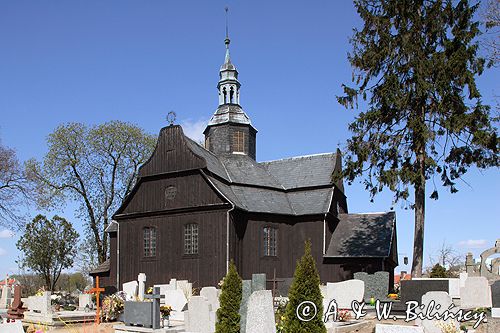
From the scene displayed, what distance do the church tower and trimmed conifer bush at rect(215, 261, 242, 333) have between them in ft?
66.9

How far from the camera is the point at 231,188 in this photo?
2919 centimetres

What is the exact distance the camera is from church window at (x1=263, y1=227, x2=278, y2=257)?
2866 centimetres

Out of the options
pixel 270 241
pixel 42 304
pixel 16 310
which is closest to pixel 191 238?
pixel 270 241

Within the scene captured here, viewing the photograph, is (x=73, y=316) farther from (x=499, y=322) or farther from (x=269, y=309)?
(x=499, y=322)

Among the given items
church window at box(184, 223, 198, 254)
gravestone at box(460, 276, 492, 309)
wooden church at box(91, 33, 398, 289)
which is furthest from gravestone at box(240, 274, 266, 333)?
church window at box(184, 223, 198, 254)

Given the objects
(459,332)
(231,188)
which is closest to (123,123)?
(231,188)

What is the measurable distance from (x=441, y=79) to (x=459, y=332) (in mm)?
11692

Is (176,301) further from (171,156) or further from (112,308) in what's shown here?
(171,156)

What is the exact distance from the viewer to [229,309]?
1322 cm

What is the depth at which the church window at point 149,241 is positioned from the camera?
2867cm

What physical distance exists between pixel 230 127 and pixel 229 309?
21427mm

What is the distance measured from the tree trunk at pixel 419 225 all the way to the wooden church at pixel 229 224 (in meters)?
5.95

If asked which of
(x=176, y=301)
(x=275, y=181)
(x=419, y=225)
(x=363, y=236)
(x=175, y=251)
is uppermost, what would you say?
(x=275, y=181)

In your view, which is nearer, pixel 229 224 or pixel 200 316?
pixel 200 316
